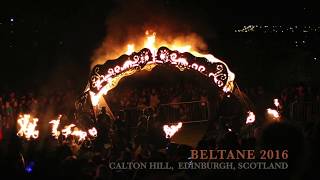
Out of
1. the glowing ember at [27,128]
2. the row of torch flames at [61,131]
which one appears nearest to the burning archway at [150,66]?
the row of torch flames at [61,131]

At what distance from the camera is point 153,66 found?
13164 mm

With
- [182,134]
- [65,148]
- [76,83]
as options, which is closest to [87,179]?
[65,148]

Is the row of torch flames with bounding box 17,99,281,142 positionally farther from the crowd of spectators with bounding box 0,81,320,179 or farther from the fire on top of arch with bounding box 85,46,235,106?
the fire on top of arch with bounding box 85,46,235,106

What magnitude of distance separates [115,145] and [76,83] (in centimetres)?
1302

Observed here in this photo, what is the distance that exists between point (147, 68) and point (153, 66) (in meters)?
0.16

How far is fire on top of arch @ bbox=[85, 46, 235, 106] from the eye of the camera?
472 inches

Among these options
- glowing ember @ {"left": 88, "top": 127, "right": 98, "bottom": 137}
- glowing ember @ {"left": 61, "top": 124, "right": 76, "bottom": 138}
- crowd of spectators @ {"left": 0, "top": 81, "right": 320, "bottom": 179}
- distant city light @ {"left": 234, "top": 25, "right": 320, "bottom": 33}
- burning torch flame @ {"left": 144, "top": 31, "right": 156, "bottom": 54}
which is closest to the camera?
crowd of spectators @ {"left": 0, "top": 81, "right": 320, "bottom": 179}

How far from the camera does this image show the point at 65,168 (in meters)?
7.11

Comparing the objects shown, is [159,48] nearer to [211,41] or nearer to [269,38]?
[211,41]

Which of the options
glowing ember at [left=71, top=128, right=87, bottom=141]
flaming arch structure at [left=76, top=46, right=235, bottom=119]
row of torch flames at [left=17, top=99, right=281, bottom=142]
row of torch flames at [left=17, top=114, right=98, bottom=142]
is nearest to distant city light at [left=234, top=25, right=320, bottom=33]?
row of torch flames at [left=17, top=99, right=281, bottom=142]

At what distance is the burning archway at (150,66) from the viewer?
12.0 m

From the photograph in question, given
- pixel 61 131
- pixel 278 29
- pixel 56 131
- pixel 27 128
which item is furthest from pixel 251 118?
pixel 278 29

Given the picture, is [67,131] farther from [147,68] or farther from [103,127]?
[147,68]

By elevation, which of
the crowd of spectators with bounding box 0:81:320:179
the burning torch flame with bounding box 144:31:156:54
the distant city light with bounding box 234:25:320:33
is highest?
the distant city light with bounding box 234:25:320:33
